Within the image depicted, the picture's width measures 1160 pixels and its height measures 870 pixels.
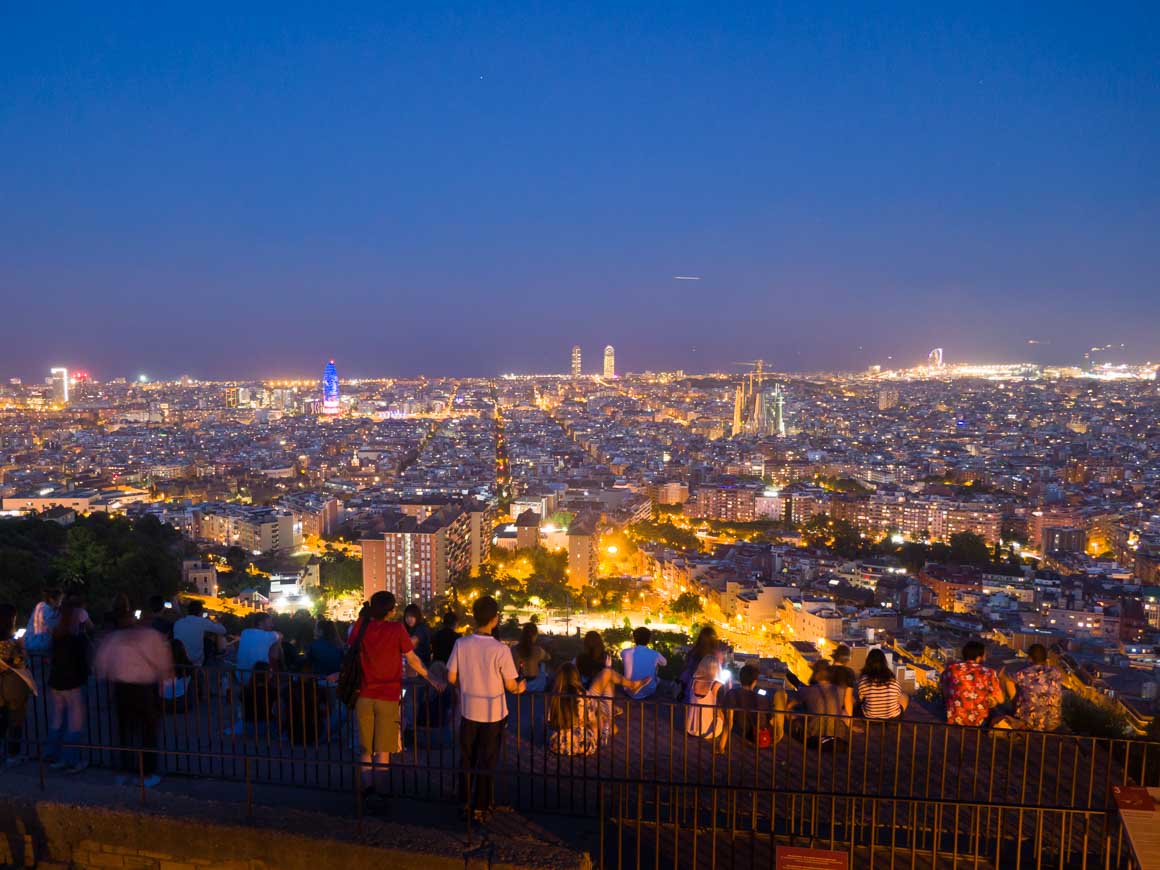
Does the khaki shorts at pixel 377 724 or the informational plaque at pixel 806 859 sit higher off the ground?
the khaki shorts at pixel 377 724

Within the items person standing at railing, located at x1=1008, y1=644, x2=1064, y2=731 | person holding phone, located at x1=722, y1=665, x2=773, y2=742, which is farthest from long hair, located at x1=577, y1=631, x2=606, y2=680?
person standing at railing, located at x1=1008, y1=644, x2=1064, y2=731

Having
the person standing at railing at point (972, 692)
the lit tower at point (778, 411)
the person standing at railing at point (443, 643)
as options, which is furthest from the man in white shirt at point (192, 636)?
the lit tower at point (778, 411)

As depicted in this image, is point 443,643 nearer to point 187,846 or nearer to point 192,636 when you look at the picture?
point 192,636

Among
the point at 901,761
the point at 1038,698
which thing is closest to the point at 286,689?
the point at 901,761

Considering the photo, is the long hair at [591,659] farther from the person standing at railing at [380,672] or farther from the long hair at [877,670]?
the long hair at [877,670]

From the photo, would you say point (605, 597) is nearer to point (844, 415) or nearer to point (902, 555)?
point (902, 555)

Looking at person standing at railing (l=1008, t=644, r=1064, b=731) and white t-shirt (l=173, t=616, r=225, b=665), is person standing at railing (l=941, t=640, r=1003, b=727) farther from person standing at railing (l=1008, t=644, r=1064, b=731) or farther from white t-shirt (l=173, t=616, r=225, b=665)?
white t-shirt (l=173, t=616, r=225, b=665)

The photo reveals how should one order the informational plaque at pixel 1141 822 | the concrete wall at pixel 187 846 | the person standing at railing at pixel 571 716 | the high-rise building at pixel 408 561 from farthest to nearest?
the high-rise building at pixel 408 561 < the person standing at railing at pixel 571 716 < the concrete wall at pixel 187 846 < the informational plaque at pixel 1141 822

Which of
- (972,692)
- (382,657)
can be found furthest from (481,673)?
(972,692)
